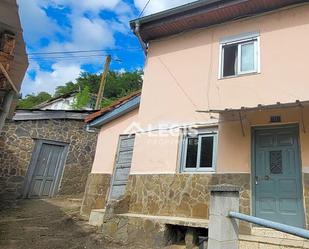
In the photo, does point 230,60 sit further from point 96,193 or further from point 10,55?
point 96,193

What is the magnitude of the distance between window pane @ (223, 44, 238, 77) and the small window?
76.7 inches

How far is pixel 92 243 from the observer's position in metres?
6.92

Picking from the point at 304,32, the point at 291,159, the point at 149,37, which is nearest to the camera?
the point at 291,159

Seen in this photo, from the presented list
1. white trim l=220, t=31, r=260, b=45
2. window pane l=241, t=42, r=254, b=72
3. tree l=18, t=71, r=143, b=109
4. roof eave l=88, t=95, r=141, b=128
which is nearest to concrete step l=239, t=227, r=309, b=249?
window pane l=241, t=42, r=254, b=72

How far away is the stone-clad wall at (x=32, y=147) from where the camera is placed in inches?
507

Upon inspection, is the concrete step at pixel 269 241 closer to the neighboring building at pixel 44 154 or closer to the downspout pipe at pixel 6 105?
the downspout pipe at pixel 6 105

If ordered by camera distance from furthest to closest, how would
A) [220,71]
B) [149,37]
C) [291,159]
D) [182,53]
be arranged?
1. [149,37]
2. [182,53]
3. [220,71]
4. [291,159]

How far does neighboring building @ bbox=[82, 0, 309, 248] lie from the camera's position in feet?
21.9

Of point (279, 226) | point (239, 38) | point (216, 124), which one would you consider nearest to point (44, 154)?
point (216, 124)

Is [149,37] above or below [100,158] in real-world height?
above

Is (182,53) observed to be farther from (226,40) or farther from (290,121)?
(290,121)

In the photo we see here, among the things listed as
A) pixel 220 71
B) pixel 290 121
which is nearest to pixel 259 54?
pixel 220 71

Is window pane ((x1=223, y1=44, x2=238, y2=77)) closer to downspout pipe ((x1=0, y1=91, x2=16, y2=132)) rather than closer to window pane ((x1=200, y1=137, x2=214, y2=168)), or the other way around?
window pane ((x1=200, y1=137, x2=214, y2=168))

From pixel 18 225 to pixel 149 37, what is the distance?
735cm
